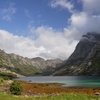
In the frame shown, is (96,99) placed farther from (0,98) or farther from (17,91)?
(17,91)

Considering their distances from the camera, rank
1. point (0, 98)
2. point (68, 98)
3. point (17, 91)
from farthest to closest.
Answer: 1. point (17, 91)
2. point (68, 98)
3. point (0, 98)

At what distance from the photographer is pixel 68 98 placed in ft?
117

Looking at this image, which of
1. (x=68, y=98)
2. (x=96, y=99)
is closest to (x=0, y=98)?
(x=68, y=98)

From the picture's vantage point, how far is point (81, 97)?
36.4 metres

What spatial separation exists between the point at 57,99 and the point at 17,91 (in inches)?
1214

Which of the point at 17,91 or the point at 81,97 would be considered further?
the point at 17,91

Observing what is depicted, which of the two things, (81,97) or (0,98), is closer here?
(0,98)

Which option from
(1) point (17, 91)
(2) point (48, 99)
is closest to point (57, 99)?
(2) point (48, 99)

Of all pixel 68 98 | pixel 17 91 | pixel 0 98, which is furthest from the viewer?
pixel 17 91

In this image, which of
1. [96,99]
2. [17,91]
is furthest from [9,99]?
[17,91]

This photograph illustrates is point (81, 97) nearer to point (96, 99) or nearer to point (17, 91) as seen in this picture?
point (96, 99)

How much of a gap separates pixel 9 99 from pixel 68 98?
7899mm

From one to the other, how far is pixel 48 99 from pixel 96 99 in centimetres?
639

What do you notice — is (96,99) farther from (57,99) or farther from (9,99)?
(9,99)
